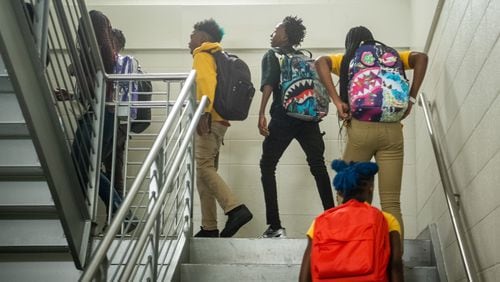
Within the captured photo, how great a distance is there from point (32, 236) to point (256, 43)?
3156mm

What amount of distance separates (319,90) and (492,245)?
1.95 m

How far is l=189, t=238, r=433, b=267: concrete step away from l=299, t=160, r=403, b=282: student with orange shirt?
1.06 metres

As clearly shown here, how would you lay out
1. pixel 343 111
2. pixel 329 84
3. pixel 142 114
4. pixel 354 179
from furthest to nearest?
pixel 142 114, pixel 329 84, pixel 343 111, pixel 354 179

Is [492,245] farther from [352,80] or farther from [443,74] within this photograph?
[443,74]

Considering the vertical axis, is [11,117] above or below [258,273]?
above

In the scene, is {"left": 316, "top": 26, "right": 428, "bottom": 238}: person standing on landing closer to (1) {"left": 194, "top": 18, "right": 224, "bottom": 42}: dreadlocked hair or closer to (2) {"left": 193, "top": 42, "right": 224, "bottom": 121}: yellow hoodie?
(2) {"left": 193, "top": 42, "right": 224, "bottom": 121}: yellow hoodie

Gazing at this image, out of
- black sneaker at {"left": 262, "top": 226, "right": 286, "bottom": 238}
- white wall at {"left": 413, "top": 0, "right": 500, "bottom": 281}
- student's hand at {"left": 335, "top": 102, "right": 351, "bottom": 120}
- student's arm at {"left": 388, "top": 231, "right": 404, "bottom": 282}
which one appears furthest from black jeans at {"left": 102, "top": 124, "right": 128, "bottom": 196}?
student's arm at {"left": 388, "top": 231, "right": 404, "bottom": 282}

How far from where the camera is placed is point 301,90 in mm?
4168

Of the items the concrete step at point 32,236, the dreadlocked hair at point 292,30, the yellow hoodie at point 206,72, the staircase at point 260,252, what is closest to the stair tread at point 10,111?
the concrete step at point 32,236

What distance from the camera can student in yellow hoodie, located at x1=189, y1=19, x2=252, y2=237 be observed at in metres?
4.02

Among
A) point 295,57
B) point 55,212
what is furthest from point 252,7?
point 55,212

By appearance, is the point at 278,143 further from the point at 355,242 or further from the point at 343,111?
the point at 355,242

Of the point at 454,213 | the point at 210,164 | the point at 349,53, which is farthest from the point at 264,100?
the point at 454,213

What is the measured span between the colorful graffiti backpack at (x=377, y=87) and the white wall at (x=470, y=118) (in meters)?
0.29
